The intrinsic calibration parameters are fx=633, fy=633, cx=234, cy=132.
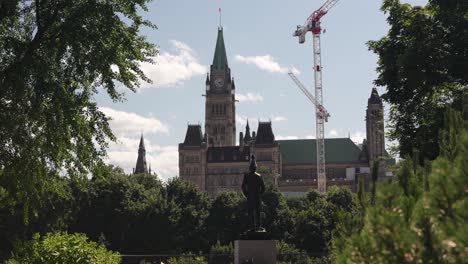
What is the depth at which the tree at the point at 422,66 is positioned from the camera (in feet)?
71.9

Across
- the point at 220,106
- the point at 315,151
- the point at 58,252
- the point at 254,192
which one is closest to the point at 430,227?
the point at 58,252

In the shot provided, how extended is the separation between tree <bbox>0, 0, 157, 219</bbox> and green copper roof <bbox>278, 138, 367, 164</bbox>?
12600 cm

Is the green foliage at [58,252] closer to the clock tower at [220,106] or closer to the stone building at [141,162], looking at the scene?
the clock tower at [220,106]

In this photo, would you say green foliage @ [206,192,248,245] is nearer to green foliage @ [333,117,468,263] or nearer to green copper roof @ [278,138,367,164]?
green foliage @ [333,117,468,263]

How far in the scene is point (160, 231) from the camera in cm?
5638

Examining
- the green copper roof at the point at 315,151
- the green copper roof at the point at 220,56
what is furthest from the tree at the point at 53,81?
the green copper roof at the point at 220,56

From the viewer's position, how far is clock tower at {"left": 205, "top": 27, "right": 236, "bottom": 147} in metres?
149

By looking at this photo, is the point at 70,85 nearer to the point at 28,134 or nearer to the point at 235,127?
the point at 28,134

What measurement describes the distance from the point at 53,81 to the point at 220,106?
134716mm

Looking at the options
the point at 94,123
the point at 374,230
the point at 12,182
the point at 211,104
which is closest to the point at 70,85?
the point at 94,123

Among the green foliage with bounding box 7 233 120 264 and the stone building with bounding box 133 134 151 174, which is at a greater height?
the stone building with bounding box 133 134 151 174

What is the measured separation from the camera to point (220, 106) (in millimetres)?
150000

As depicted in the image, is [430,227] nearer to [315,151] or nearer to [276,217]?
[276,217]

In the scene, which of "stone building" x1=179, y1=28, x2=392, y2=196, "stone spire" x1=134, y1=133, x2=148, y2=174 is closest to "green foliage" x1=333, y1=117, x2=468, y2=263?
"stone building" x1=179, y1=28, x2=392, y2=196
